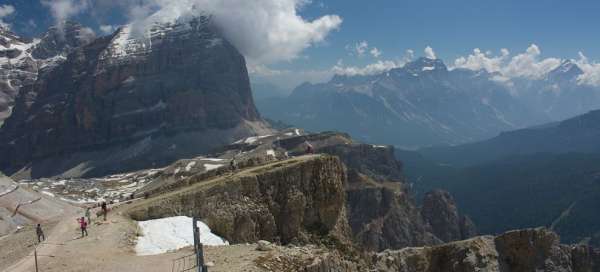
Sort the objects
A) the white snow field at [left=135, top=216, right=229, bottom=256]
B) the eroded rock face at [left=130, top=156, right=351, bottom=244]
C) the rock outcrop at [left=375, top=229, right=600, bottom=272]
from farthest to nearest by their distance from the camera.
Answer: the rock outcrop at [left=375, top=229, right=600, bottom=272] → the eroded rock face at [left=130, top=156, right=351, bottom=244] → the white snow field at [left=135, top=216, right=229, bottom=256]

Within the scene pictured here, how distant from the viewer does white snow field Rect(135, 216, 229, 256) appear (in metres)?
36.0

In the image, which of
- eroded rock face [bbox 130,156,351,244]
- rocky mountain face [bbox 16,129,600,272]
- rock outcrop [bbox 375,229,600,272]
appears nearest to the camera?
eroded rock face [bbox 130,156,351,244]

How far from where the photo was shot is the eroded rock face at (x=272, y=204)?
4731cm

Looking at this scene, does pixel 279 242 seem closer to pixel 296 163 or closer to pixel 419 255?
pixel 296 163

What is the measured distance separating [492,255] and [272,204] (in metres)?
29.8

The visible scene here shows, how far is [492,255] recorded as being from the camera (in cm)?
6256

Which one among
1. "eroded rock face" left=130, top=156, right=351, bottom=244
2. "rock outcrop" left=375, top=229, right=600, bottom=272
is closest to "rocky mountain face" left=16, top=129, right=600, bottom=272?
"eroded rock face" left=130, top=156, right=351, bottom=244

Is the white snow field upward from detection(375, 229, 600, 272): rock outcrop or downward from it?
upward

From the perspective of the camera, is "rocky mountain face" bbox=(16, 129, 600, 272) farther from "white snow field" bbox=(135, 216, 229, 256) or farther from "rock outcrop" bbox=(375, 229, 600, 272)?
"white snow field" bbox=(135, 216, 229, 256)

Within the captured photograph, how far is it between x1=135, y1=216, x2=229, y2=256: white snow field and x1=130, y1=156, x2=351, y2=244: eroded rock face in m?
2.25

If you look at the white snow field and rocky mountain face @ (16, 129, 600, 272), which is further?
rocky mountain face @ (16, 129, 600, 272)

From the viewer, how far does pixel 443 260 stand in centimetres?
6338

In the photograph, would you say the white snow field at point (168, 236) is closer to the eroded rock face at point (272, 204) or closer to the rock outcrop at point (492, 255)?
the eroded rock face at point (272, 204)

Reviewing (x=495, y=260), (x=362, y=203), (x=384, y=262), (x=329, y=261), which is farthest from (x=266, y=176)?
(x=362, y=203)
